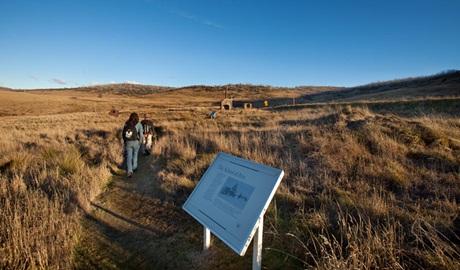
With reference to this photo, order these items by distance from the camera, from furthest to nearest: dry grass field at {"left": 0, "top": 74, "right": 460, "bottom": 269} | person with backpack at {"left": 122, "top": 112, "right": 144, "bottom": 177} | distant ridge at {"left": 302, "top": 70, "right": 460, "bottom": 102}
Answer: distant ridge at {"left": 302, "top": 70, "right": 460, "bottom": 102}
person with backpack at {"left": 122, "top": 112, "right": 144, "bottom": 177}
dry grass field at {"left": 0, "top": 74, "right": 460, "bottom": 269}

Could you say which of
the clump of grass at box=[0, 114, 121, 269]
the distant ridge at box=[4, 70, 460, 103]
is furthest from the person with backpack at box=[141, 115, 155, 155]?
the distant ridge at box=[4, 70, 460, 103]

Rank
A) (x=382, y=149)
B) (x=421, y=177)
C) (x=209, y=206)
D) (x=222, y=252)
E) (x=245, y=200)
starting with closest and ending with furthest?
(x=245, y=200)
(x=209, y=206)
(x=222, y=252)
(x=421, y=177)
(x=382, y=149)

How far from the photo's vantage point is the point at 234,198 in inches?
106

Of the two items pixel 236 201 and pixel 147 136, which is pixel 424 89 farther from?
pixel 236 201

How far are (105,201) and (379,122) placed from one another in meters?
9.02

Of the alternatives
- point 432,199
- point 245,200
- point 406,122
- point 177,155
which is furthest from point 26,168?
point 406,122

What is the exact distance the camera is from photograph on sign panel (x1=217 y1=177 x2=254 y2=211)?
2.59m

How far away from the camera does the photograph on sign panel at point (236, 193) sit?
2.59 m

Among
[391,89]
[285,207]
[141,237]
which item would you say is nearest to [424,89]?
[391,89]

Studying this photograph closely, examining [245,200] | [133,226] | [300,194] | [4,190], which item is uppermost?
[245,200]

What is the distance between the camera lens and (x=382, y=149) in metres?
5.86

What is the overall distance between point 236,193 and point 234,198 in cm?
6

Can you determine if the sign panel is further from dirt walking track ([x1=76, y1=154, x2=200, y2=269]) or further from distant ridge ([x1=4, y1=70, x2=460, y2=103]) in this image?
distant ridge ([x1=4, y1=70, x2=460, y2=103])

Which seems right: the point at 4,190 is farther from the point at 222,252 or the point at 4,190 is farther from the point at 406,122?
the point at 406,122
